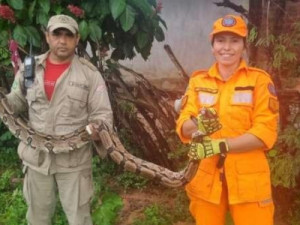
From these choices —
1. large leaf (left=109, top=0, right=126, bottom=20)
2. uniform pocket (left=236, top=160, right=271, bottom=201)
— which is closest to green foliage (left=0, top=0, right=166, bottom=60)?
large leaf (left=109, top=0, right=126, bottom=20)

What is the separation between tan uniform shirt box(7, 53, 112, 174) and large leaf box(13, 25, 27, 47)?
0.80 metres

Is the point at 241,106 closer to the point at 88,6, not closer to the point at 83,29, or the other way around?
the point at 83,29

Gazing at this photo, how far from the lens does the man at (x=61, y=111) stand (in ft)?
12.3

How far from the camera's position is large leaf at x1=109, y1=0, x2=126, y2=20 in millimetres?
4445

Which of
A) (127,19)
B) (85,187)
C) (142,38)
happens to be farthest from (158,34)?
(85,187)

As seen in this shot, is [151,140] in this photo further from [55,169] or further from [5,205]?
[55,169]

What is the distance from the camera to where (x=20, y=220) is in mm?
5172

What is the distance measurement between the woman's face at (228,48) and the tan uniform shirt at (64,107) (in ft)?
3.20

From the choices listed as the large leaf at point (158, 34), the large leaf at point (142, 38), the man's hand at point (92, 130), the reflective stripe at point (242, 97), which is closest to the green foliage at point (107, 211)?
the man's hand at point (92, 130)

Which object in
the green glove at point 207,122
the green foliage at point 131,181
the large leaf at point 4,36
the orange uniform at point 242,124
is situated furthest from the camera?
the green foliage at point 131,181

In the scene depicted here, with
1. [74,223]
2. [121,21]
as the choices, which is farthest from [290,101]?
[74,223]

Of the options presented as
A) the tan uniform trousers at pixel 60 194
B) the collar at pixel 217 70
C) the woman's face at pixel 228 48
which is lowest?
the tan uniform trousers at pixel 60 194

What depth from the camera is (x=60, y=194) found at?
4.02 m

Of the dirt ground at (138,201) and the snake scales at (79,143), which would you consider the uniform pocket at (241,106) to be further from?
the dirt ground at (138,201)
